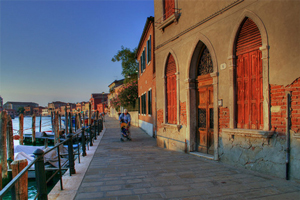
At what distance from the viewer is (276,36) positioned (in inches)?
170

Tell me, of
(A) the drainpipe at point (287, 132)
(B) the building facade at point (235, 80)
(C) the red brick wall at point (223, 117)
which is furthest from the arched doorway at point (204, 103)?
(A) the drainpipe at point (287, 132)

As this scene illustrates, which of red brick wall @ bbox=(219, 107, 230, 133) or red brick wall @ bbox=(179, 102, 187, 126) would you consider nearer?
red brick wall @ bbox=(219, 107, 230, 133)

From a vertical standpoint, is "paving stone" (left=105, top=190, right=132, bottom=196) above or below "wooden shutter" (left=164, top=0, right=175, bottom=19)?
below

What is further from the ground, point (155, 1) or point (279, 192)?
point (155, 1)

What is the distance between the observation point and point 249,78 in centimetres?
507

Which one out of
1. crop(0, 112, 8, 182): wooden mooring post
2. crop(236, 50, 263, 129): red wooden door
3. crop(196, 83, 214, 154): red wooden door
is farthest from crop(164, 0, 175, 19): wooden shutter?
crop(0, 112, 8, 182): wooden mooring post

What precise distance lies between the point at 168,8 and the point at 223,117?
525 cm

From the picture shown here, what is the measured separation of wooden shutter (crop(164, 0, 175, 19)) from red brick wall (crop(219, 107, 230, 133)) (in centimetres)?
452

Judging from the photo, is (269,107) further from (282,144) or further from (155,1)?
(155,1)

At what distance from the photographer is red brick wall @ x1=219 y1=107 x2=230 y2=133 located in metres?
5.65

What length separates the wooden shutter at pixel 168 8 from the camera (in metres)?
8.20

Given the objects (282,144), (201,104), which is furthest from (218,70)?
(282,144)

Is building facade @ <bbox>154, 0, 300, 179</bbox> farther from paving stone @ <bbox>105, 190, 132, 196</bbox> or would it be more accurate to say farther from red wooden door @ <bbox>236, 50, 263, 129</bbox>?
paving stone @ <bbox>105, 190, 132, 196</bbox>

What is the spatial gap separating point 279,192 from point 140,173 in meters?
2.87
